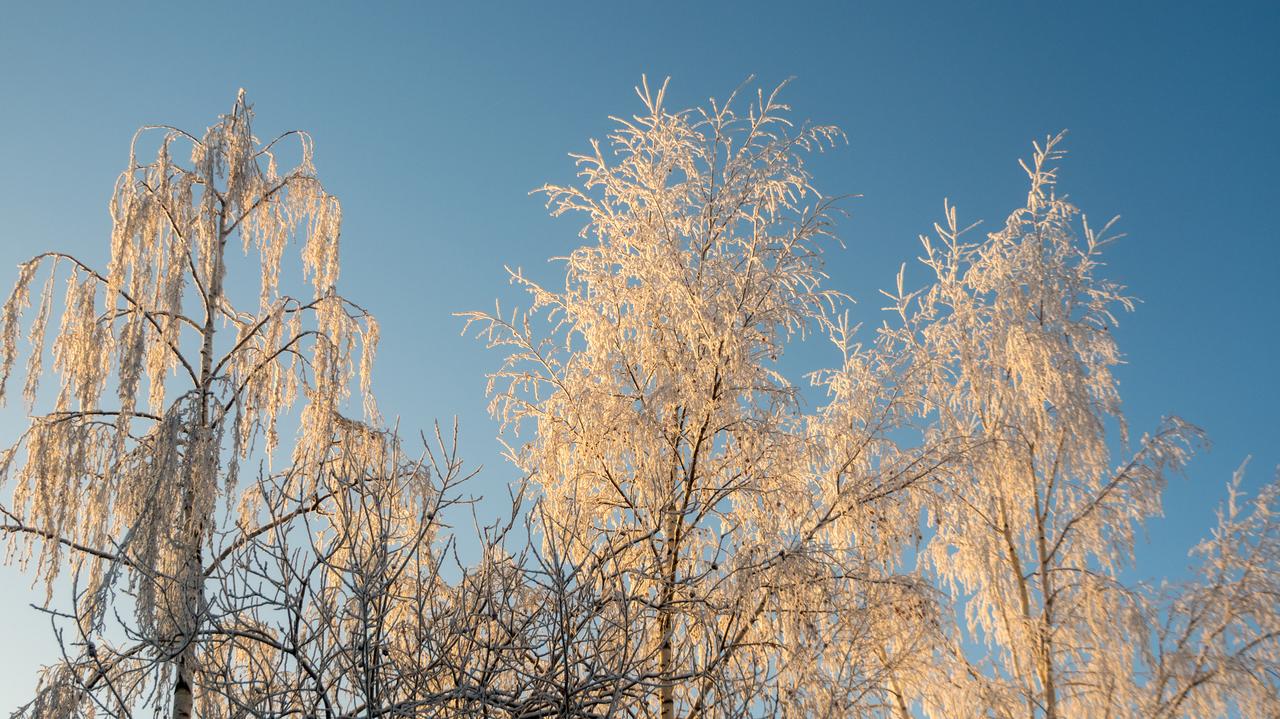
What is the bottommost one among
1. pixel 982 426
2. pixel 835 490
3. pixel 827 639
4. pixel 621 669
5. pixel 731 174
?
pixel 621 669

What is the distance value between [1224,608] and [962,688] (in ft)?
6.62

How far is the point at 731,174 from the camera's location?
7262mm

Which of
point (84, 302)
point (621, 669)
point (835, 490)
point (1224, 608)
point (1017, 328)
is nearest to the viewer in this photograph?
point (621, 669)

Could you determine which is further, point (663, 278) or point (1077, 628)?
point (1077, 628)

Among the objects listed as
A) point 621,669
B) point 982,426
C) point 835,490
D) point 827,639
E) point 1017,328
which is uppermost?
point 1017,328

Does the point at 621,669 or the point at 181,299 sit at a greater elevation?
the point at 181,299

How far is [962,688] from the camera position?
302 inches

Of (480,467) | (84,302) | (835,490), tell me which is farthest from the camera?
(84,302)

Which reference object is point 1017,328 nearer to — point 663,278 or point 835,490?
point 835,490

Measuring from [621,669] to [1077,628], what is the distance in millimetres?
5310

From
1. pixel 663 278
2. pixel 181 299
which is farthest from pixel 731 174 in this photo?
pixel 181 299

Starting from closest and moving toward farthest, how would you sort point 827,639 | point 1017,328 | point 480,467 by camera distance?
point 480,467 < point 827,639 < point 1017,328

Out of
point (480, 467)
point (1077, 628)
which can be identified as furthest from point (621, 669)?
point (1077, 628)

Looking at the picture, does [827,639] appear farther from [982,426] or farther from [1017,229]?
[1017,229]
